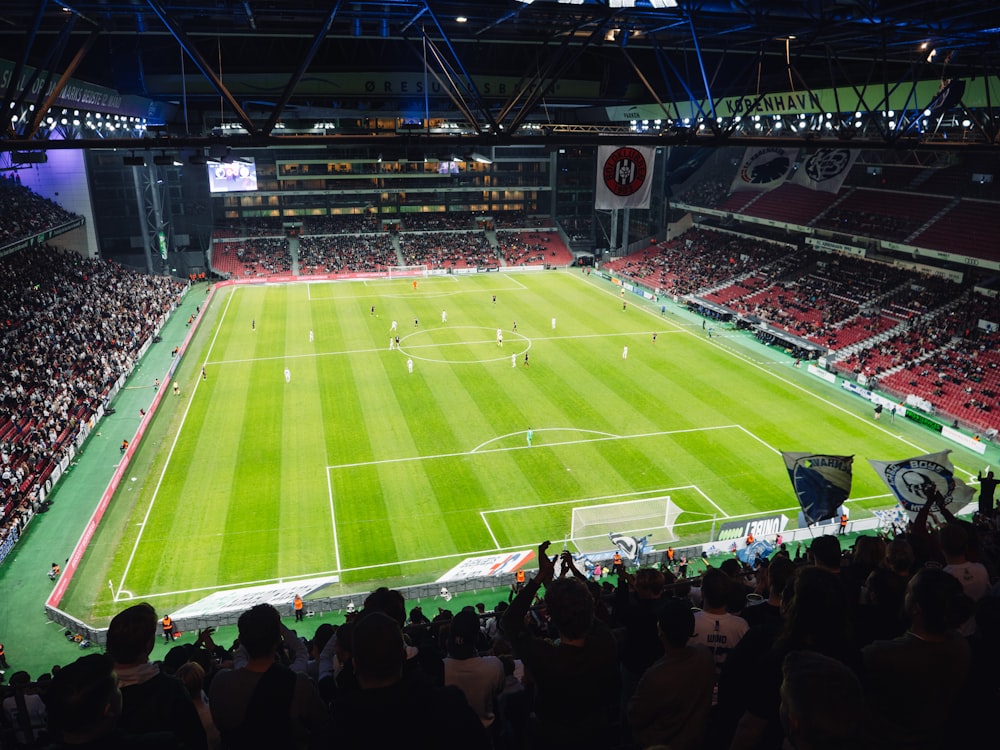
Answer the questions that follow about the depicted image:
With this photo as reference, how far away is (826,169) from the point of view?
55.3 metres

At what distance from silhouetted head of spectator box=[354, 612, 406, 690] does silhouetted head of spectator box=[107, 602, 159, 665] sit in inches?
63.8

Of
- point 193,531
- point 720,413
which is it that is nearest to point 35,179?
point 193,531

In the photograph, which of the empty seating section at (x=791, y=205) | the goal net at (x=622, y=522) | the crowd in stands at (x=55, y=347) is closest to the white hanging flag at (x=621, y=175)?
the goal net at (x=622, y=522)

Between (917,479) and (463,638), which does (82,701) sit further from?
(917,479)

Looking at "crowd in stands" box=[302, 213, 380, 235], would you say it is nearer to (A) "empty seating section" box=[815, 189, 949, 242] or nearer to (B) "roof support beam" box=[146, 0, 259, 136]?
(A) "empty seating section" box=[815, 189, 949, 242]

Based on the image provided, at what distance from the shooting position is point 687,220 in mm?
80688

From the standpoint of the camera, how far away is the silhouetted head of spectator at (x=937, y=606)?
15.1 ft

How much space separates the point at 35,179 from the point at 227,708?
2618 inches

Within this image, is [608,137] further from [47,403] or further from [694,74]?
[47,403]

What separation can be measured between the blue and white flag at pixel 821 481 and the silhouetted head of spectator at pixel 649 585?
30.7 feet

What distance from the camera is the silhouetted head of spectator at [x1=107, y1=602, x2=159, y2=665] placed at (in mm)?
4695

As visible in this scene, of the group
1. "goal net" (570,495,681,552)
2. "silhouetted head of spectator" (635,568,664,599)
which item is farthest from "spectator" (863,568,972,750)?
"goal net" (570,495,681,552)

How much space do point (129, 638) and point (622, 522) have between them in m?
21.6

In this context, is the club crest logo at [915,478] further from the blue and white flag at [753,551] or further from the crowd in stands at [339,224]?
the crowd in stands at [339,224]
